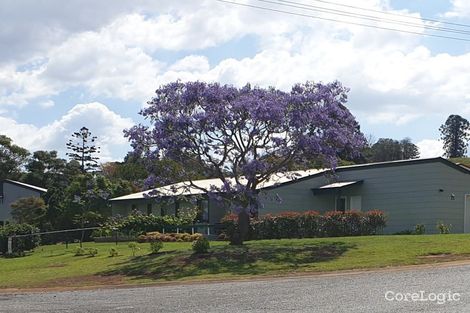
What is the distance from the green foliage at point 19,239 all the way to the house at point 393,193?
423 inches

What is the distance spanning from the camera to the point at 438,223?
112 ft

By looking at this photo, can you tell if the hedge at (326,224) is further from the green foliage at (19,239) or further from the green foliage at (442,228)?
the green foliage at (19,239)

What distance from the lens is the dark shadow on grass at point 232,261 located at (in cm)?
2144

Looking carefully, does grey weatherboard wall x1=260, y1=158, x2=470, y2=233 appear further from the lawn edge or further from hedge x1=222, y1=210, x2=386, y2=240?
the lawn edge

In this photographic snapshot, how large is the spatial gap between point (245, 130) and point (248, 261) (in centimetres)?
583

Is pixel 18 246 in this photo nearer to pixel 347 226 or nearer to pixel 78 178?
pixel 78 178

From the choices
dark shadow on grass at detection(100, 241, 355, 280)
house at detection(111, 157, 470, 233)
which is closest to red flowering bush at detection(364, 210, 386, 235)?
house at detection(111, 157, 470, 233)

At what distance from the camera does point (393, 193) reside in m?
36.2

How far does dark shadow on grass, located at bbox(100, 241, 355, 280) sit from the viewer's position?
21438mm

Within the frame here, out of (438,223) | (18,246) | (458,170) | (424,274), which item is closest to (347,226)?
(438,223)

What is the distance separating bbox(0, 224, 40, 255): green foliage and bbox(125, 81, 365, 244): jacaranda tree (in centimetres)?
1585

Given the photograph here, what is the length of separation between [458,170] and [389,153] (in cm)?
6646

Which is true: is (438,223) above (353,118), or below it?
below

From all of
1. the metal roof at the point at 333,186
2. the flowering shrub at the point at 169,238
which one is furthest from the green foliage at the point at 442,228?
the flowering shrub at the point at 169,238
